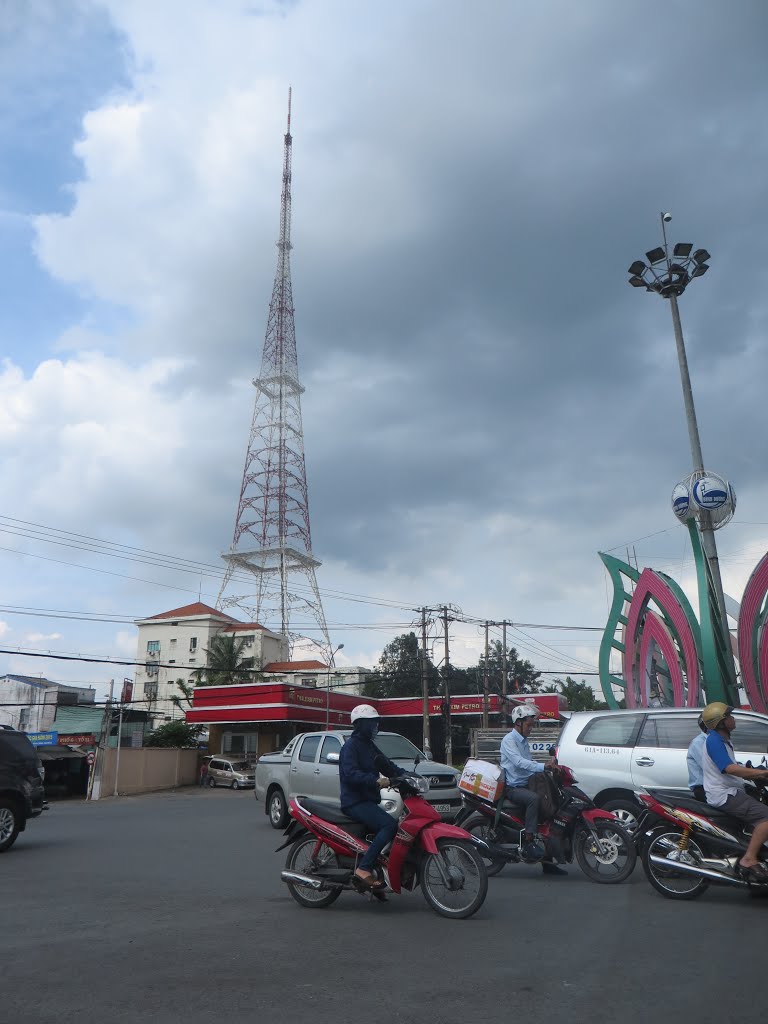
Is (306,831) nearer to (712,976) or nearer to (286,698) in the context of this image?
(712,976)

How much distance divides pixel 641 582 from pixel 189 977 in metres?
20.3

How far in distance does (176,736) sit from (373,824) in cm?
4673

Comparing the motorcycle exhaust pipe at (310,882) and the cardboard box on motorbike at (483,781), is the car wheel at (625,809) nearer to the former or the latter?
the cardboard box on motorbike at (483,781)

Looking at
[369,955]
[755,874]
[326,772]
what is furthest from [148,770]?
[369,955]

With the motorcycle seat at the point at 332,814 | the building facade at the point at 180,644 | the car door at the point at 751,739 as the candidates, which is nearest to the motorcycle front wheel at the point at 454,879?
the motorcycle seat at the point at 332,814

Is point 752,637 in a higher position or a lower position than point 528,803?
higher

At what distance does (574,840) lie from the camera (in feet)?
27.6

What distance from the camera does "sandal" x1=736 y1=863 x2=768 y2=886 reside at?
260 inches

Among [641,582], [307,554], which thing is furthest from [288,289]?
[641,582]

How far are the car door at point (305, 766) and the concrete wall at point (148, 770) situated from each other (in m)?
25.3

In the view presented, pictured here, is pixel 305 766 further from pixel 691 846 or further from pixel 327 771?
pixel 691 846

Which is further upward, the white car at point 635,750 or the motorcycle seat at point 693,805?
the white car at point 635,750

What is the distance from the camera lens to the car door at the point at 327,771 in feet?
43.8

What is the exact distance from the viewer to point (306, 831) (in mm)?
7117
